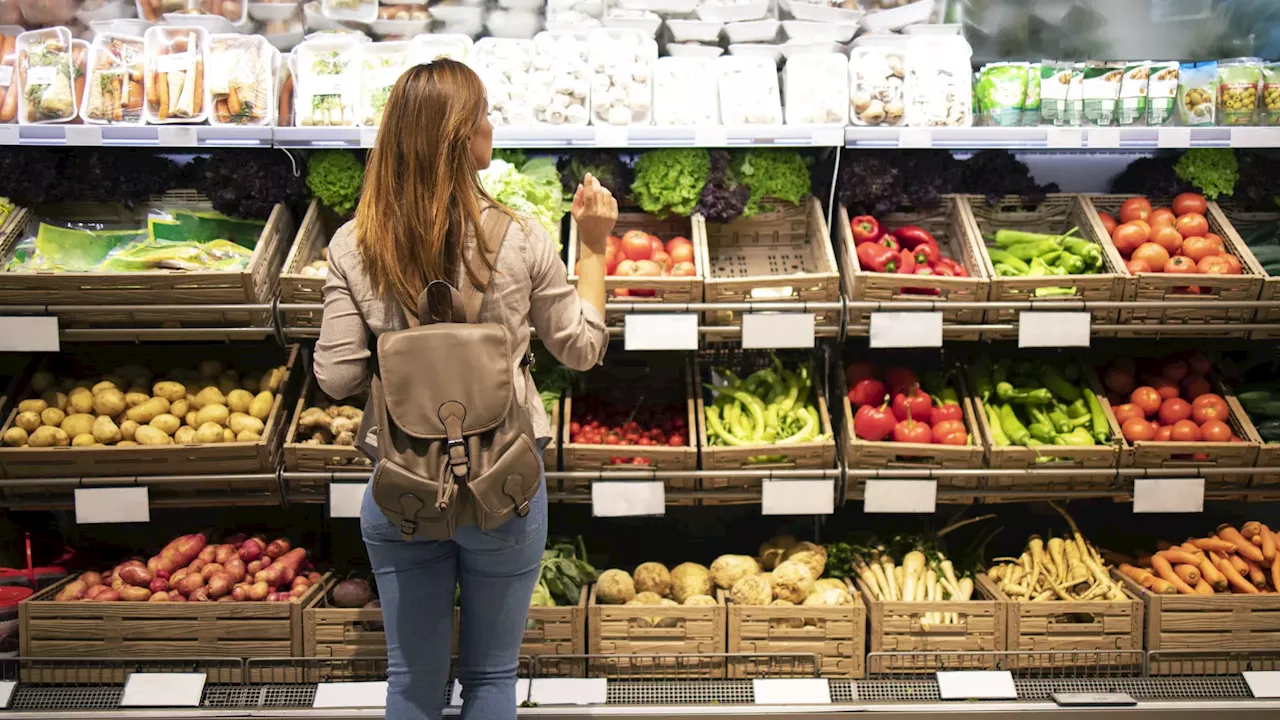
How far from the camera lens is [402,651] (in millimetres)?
2287

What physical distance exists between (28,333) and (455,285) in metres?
1.80

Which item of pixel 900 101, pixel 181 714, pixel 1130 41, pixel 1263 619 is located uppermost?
pixel 1130 41

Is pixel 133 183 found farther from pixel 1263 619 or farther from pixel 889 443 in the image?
pixel 1263 619

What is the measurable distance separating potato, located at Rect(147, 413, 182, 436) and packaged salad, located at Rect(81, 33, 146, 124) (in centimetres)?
90

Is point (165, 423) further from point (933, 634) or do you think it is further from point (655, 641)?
point (933, 634)

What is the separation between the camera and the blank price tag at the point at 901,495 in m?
3.33

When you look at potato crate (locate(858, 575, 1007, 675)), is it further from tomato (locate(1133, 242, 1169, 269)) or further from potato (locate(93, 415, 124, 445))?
potato (locate(93, 415, 124, 445))

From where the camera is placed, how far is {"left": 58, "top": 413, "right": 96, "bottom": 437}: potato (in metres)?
3.33

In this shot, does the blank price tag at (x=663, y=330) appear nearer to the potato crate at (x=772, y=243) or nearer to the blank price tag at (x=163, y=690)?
the potato crate at (x=772, y=243)

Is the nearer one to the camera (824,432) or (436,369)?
(436,369)

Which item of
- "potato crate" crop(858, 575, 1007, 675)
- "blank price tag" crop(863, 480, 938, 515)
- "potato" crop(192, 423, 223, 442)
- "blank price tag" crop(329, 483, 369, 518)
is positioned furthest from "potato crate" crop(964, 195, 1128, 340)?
"potato" crop(192, 423, 223, 442)

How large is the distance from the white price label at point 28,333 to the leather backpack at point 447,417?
163 cm

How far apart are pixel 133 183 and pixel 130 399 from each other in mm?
702

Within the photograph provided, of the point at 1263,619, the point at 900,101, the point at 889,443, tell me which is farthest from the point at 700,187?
the point at 1263,619
